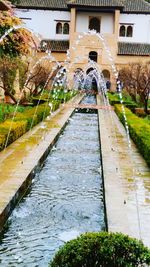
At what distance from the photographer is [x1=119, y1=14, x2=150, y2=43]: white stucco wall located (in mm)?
42469

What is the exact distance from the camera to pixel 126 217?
5480mm

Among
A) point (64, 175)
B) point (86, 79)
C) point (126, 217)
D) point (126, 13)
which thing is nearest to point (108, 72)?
point (86, 79)

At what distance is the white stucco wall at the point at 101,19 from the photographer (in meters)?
41.4

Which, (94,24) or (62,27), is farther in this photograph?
(62,27)

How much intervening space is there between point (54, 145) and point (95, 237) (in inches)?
318

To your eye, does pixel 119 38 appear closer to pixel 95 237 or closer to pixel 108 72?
pixel 108 72

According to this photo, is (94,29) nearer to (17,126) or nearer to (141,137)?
(17,126)

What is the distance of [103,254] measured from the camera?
11.0 ft

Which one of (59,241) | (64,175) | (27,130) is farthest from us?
(27,130)

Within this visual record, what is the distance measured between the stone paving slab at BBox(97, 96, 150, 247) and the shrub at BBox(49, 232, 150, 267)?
1374 millimetres

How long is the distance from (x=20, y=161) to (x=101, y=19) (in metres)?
34.6

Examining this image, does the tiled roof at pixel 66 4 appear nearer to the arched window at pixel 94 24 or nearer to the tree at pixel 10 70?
the arched window at pixel 94 24

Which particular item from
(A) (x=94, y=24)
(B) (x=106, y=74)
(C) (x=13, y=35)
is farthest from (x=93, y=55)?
(C) (x=13, y=35)

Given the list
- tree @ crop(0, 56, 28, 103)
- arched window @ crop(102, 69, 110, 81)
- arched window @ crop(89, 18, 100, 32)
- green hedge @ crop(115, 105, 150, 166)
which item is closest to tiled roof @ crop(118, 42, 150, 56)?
arched window @ crop(102, 69, 110, 81)
